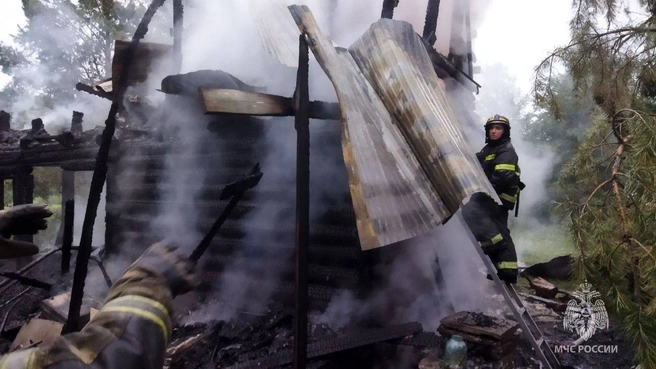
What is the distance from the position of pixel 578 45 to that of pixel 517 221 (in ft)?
60.7

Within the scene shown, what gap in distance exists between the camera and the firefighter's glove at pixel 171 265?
1565 millimetres

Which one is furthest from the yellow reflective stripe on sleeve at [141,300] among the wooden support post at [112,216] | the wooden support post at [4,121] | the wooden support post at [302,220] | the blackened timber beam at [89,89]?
the wooden support post at [4,121]

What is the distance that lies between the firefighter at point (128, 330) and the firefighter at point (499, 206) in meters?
2.66

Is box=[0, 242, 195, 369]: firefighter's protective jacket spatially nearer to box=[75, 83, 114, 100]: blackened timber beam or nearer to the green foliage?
the green foliage

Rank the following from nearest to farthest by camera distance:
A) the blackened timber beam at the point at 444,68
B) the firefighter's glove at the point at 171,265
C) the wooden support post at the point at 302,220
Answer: the firefighter's glove at the point at 171,265 < the wooden support post at the point at 302,220 < the blackened timber beam at the point at 444,68

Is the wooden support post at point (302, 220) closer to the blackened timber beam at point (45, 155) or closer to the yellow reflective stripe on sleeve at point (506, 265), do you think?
the yellow reflective stripe on sleeve at point (506, 265)

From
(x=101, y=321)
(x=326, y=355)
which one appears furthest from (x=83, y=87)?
(x=101, y=321)

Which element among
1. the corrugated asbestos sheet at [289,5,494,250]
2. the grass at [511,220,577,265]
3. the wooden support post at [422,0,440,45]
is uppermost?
the wooden support post at [422,0,440,45]

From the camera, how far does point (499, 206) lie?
344cm

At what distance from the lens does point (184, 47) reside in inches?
333

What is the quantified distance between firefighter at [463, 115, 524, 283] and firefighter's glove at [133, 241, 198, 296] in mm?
2539

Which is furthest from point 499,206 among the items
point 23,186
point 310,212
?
point 23,186

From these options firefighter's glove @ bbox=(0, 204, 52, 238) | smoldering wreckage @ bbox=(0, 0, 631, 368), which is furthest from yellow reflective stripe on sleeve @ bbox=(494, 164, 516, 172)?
firefighter's glove @ bbox=(0, 204, 52, 238)

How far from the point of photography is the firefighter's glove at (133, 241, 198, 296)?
5.14 ft
